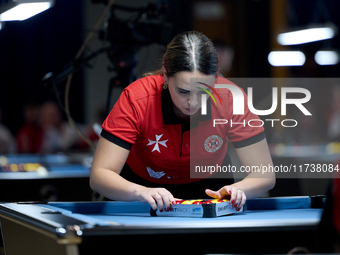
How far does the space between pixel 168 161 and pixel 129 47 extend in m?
1.38

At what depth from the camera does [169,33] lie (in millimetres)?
3061

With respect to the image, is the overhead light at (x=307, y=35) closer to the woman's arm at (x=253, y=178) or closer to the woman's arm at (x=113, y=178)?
the woman's arm at (x=253, y=178)

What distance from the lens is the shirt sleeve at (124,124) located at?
167 centimetres

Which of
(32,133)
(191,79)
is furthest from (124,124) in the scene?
(32,133)

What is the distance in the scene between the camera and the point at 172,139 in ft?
5.98

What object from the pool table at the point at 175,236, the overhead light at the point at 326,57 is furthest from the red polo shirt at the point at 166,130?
the overhead light at the point at 326,57

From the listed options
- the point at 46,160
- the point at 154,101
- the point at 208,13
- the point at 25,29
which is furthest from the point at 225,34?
the point at 154,101

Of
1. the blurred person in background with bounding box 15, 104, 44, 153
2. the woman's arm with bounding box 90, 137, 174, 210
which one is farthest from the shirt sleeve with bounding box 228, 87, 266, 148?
the blurred person in background with bounding box 15, 104, 44, 153

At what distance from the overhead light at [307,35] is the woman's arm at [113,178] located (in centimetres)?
525

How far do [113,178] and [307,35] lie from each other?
5.55 metres

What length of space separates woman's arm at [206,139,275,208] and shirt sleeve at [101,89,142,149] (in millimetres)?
371

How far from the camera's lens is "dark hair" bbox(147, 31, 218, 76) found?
163 cm

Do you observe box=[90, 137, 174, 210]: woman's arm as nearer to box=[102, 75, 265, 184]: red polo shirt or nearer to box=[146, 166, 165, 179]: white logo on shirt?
box=[102, 75, 265, 184]: red polo shirt

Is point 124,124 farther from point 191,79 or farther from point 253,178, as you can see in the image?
point 253,178
